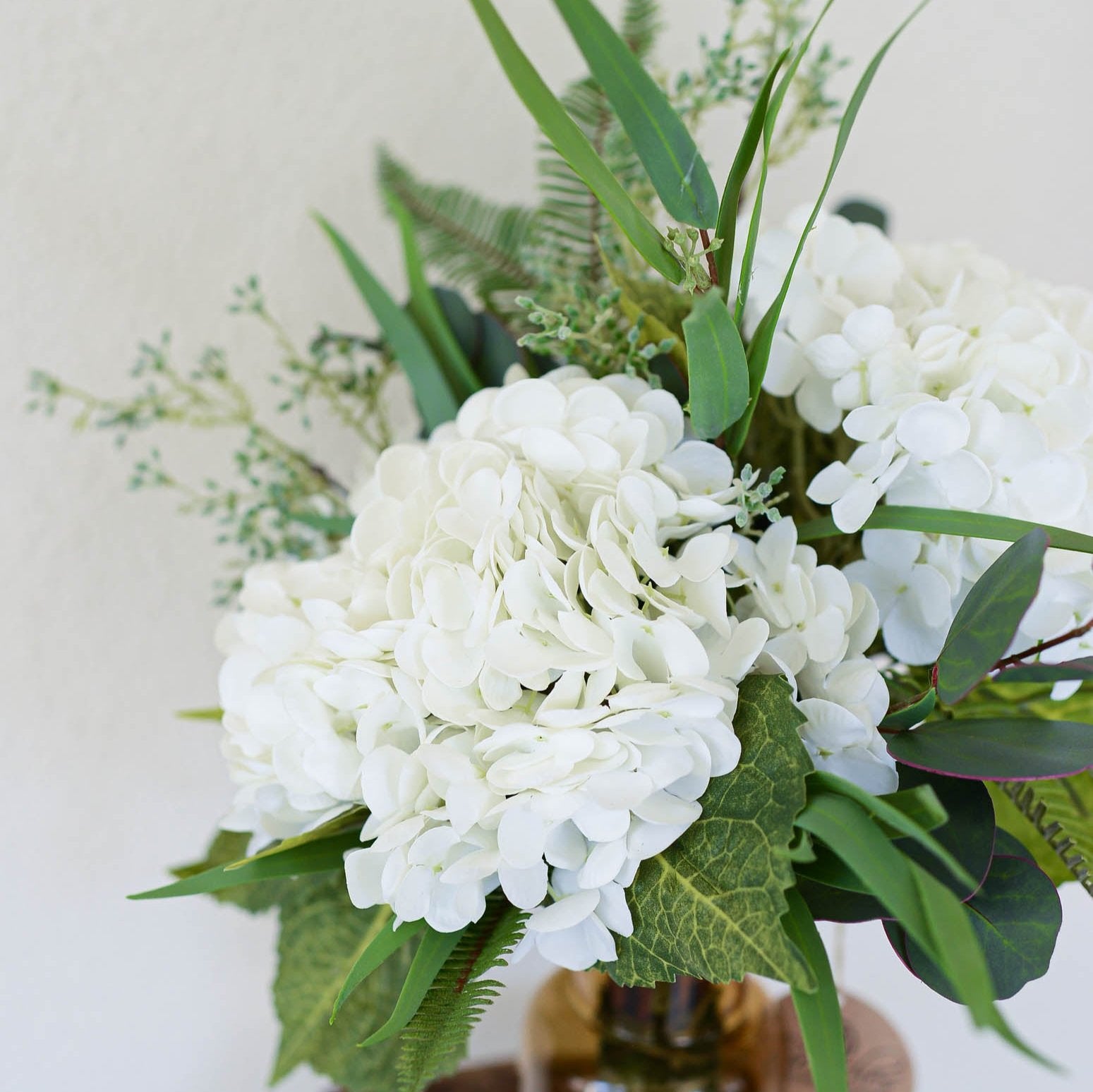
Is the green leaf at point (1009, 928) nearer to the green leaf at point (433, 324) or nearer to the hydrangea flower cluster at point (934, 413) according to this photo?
the hydrangea flower cluster at point (934, 413)

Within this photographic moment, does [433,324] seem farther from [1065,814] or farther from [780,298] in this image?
[1065,814]

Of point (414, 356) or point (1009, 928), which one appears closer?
point (1009, 928)

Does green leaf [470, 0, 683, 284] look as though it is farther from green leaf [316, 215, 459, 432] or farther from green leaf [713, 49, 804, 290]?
green leaf [316, 215, 459, 432]

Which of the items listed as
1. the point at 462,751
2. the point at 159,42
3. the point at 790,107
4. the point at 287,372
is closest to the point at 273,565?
the point at 462,751

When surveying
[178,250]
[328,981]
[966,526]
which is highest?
[178,250]

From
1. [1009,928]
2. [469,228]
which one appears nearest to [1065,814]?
[1009,928]

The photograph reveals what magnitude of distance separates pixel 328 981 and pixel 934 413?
399 mm

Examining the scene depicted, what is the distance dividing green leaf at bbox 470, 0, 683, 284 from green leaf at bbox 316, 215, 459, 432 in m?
0.17

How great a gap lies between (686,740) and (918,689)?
15 cm

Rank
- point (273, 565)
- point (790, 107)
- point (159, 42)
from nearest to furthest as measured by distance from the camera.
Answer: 1. point (273, 565)
2. point (159, 42)
3. point (790, 107)

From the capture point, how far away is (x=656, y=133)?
36 cm

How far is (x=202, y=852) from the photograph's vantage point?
2.39 ft

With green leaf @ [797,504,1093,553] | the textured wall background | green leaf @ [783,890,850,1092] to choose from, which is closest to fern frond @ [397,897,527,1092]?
green leaf @ [783,890,850,1092]

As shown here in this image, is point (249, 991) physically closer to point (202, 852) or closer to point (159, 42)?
point (202, 852)
